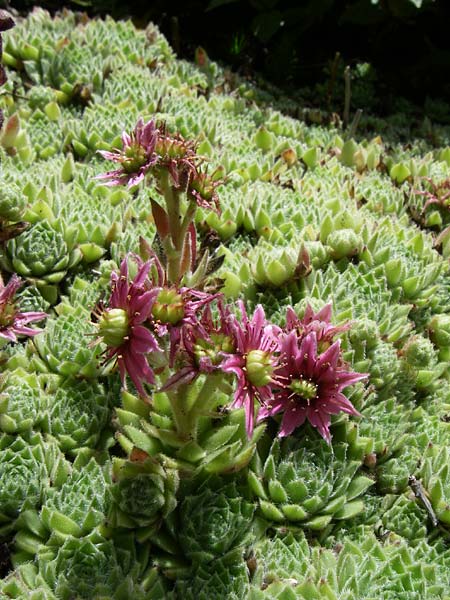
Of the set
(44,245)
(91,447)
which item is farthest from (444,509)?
(44,245)

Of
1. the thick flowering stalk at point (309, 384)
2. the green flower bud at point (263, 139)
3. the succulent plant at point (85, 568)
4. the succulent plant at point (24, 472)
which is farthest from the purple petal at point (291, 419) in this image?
the green flower bud at point (263, 139)

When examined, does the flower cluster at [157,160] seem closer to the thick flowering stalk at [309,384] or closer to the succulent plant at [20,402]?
the thick flowering stalk at [309,384]

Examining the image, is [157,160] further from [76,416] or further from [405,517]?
[405,517]

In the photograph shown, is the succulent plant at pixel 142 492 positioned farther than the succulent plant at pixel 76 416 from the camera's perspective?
No

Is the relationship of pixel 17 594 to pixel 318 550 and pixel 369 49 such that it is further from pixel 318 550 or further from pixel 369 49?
pixel 369 49

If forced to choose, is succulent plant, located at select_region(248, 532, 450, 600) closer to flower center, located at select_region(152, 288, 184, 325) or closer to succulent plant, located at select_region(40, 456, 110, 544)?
succulent plant, located at select_region(40, 456, 110, 544)

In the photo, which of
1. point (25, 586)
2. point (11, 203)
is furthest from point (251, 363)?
point (11, 203)
